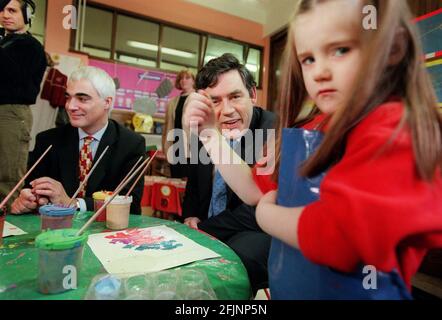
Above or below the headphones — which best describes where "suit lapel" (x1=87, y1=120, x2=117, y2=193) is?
below

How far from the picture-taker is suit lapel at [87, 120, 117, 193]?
1.66 meters

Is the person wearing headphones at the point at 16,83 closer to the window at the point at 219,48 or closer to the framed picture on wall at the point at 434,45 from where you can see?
the framed picture on wall at the point at 434,45

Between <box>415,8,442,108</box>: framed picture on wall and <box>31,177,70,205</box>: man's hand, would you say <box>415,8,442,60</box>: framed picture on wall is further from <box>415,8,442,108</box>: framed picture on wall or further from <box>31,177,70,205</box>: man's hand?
<box>31,177,70,205</box>: man's hand

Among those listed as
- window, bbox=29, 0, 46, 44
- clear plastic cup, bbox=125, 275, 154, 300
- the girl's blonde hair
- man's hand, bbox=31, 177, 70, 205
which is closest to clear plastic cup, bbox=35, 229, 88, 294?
clear plastic cup, bbox=125, 275, 154, 300

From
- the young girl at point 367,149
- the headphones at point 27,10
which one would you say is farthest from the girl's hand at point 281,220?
the headphones at point 27,10

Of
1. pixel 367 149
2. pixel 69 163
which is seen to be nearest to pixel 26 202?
pixel 69 163

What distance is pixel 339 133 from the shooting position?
534 millimetres

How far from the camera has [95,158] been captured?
67.8 inches

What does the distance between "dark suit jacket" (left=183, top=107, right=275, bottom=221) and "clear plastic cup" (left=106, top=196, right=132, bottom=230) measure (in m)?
0.72

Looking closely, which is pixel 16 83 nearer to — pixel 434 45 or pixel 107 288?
pixel 107 288

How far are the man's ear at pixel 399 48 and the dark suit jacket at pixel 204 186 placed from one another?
1.11 m

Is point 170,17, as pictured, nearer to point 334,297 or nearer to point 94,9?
point 94,9
